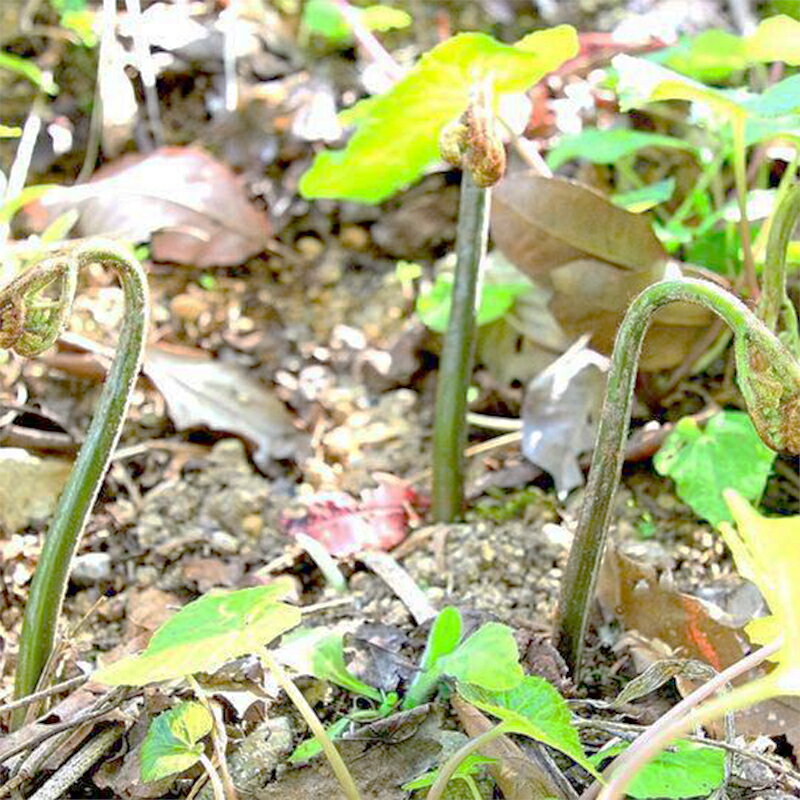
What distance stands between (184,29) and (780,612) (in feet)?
6.65

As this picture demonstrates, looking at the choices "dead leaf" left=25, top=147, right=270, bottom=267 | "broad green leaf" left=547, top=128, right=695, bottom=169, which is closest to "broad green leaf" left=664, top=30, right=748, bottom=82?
"broad green leaf" left=547, top=128, right=695, bottom=169

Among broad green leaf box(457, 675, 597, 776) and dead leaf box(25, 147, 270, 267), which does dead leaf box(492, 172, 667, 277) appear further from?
broad green leaf box(457, 675, 597, 776)

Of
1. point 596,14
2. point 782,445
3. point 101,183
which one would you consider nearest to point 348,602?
point 782,445

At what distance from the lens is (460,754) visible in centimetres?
97

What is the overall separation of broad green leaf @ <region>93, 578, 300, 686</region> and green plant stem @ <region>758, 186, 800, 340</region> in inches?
26.6

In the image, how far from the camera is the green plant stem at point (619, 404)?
Answer: 96cm

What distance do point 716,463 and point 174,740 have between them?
830 mm

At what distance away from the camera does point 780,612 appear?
81cm

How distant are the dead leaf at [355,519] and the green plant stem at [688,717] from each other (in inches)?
27.3

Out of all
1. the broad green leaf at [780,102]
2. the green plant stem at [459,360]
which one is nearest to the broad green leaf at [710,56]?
the broad green leaf at [780,102]

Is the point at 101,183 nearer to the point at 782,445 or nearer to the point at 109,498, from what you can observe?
the point at 109,498

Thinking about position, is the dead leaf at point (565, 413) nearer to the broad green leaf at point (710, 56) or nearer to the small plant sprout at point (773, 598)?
the broad green leaf at point (710, 56)

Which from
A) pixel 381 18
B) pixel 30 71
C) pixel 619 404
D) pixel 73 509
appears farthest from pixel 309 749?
pixel 381 18

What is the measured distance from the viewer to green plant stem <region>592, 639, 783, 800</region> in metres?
0.78
